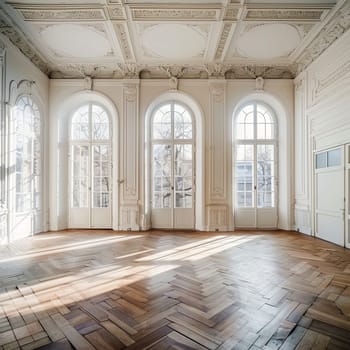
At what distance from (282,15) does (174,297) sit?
4.77 meters

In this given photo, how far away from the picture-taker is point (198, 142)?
20.8ft

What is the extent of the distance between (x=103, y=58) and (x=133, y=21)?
1.51 meters

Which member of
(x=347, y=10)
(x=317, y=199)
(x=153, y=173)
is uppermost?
(x=347, y=10)

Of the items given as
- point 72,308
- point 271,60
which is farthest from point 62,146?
point 271,60

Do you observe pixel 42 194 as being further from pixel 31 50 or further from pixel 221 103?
pixel 221 103

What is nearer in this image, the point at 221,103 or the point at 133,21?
the point at 133,21

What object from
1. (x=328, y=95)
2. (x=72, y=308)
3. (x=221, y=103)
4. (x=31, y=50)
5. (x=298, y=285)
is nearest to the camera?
(x=72, y=308)

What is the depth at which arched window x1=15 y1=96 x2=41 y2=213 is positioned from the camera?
5.12 m

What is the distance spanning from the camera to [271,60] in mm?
5844

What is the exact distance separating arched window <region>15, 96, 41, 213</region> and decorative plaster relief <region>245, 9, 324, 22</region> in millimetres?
4723

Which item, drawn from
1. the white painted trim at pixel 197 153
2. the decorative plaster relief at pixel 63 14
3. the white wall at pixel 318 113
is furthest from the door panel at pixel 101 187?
the white wall at pixel 318 113

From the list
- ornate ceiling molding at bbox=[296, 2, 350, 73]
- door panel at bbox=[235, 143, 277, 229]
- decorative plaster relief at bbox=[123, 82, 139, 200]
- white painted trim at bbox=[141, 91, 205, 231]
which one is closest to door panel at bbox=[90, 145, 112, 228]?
decorative plaster relief at bbox=[123, 82, 139, 200]

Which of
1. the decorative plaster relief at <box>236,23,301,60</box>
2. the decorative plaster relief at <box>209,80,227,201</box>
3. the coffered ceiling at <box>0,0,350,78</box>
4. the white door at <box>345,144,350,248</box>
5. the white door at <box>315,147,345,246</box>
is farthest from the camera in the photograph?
Answer: the decorative plaster relief at <box>209,80,227,201</box>

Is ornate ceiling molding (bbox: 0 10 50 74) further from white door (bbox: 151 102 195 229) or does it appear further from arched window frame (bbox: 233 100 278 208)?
arched window frame (bbox: 233 100 278 208)
